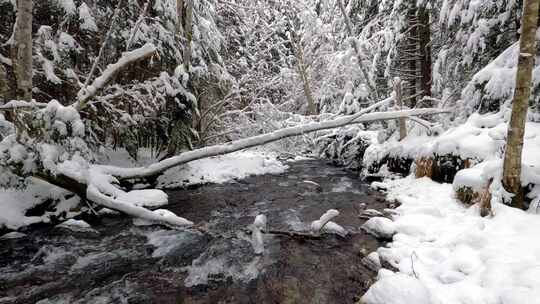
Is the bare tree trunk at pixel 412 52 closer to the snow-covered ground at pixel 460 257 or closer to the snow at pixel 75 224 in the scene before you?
the snow-covered ground at pixel 460 257

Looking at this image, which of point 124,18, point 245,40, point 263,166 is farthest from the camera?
point 245,40

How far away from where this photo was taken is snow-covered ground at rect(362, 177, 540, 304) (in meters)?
2.71

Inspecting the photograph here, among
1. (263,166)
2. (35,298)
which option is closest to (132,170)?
(35,298)

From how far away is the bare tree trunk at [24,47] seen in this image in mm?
5152

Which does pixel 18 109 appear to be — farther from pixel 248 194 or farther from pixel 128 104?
pixel 248 194

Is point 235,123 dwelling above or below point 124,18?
below

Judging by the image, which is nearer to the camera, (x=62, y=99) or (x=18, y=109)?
(x=18, y=109)

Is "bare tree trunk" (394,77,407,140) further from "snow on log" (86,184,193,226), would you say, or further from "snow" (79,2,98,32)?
"snow" (79,2,98,32)

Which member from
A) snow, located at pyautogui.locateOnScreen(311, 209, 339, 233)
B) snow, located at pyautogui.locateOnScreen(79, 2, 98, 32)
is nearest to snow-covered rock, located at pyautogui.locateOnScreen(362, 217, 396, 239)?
snow, located at pyautogui.locateOnScreen(311, 209, 339, 233)

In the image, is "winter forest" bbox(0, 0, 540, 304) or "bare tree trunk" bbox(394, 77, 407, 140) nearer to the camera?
"winter forest" bbox(0, 0, 540, 304)

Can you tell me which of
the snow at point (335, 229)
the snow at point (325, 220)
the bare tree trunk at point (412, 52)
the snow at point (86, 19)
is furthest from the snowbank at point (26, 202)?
the bare tree trunk at point (412, 52)

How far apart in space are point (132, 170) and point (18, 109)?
222 centimetres

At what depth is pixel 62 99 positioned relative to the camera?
7.61m

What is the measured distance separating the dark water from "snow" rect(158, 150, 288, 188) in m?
2.75
